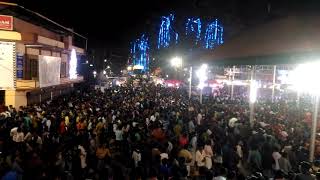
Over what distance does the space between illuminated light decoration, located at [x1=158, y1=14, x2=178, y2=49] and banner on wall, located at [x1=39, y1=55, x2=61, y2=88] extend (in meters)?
36.1

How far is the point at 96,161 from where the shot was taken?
10664 mm

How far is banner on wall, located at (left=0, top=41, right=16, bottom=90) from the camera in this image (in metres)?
19.2

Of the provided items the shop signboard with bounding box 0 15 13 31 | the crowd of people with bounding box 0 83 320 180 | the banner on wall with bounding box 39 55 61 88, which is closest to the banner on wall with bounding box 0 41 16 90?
the shop signboard with bounding box 0 15 13 31

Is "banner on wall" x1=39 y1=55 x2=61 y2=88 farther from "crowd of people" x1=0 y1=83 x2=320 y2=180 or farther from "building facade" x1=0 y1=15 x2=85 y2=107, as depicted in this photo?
"crowd of people" x1=0 y1=83 x2=320 y2=180

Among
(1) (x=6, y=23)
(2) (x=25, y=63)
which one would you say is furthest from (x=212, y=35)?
(1) (x=6, y=23)

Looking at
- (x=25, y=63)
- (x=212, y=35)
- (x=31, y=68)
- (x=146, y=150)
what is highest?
(x=212, y=35)

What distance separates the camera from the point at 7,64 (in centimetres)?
1933

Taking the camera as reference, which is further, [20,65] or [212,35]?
[212,35]

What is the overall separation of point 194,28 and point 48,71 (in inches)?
1408

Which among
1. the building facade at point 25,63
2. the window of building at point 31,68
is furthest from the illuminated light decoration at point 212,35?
the window of building at point 31,68

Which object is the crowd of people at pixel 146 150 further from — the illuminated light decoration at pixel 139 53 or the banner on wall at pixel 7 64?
the illuminated light decoration at pixel 139 53

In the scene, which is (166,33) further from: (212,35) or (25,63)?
(25,63)

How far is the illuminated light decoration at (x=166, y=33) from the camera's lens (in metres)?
64.5

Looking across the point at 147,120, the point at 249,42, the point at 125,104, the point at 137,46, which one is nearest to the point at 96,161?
the point at 147,120
